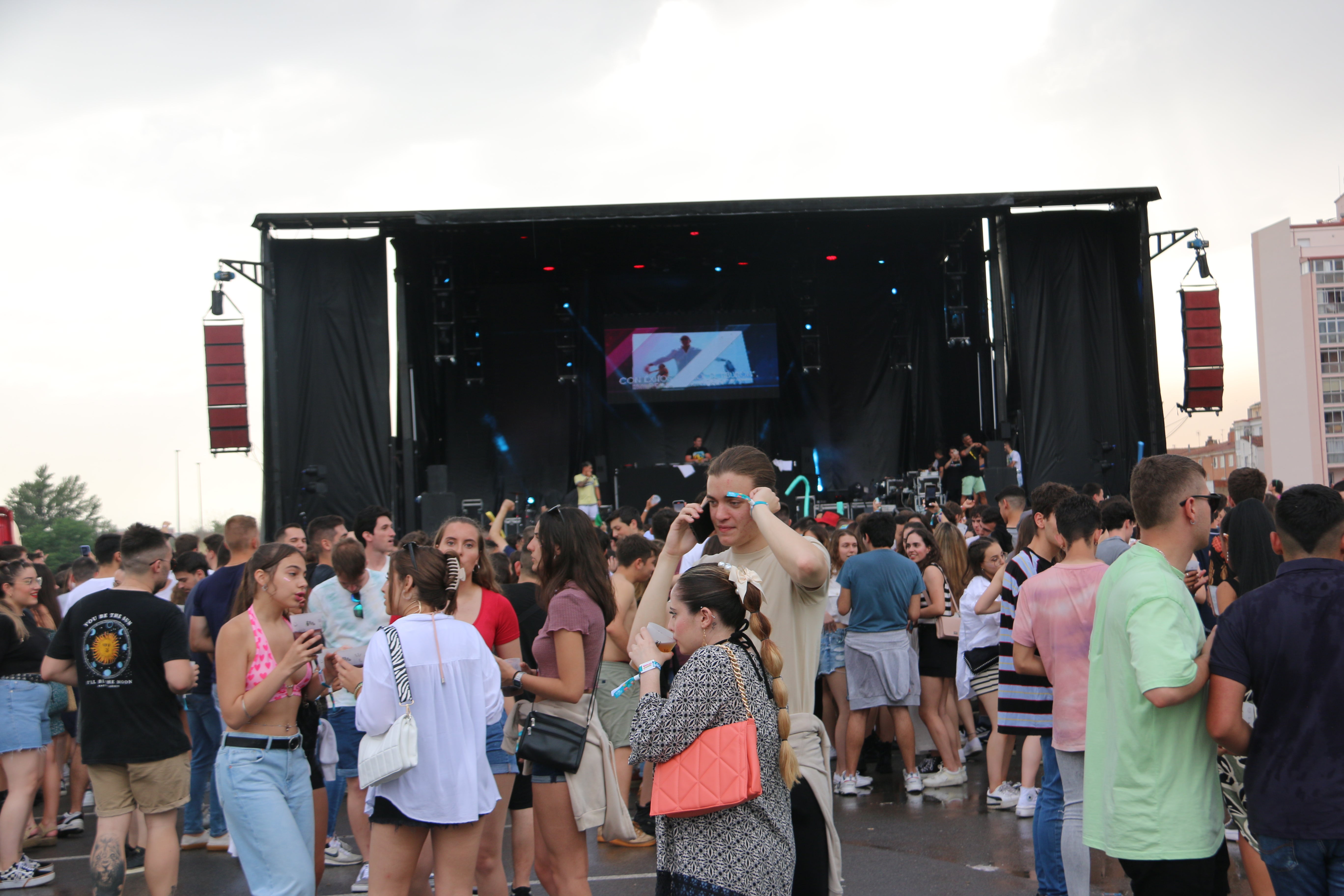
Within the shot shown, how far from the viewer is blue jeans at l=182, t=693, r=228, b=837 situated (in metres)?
5.80

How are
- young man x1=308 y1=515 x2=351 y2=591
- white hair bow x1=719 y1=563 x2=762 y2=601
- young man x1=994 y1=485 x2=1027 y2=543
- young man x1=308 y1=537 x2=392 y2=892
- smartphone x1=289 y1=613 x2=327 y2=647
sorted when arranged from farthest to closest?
1. young man x1=994 y1=485 x2=1027 y2=543
2. young man x1=308 y1=515 x2=351 y2=591
3. young man x1=308 y1=537 x2=392 y2=892
4. smartphone x1=289 y1=613 x2=327 y2=647
5. white hair bow x1=719 y1=563 x2=762 y2=601

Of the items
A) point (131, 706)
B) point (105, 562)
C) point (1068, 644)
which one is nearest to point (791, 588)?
point (1068, 644)

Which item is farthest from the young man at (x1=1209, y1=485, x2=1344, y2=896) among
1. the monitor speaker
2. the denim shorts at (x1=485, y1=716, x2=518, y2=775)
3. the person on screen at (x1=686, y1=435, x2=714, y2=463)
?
the person on screen at (x1=686, y1=435, x2=714, y2=463)

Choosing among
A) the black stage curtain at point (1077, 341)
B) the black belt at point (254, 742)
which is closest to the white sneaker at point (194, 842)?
the black belt at point (254, 742)

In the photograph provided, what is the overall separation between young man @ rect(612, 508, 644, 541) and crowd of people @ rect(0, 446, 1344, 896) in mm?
1769

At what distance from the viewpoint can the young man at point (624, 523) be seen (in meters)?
7.90

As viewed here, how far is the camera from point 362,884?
16.0ft

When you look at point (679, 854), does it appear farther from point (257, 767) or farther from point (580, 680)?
point (257, 767)

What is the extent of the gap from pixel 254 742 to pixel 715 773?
74.8 inches

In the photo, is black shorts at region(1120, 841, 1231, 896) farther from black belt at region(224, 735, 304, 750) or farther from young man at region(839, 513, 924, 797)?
young man at region(839, 513, 924, 797)

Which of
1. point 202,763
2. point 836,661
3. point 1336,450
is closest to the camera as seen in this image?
point 202,763

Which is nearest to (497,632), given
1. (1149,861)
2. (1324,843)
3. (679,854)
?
(679,854)

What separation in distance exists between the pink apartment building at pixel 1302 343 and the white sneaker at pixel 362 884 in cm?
7169

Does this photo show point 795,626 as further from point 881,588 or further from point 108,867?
point 881,588
